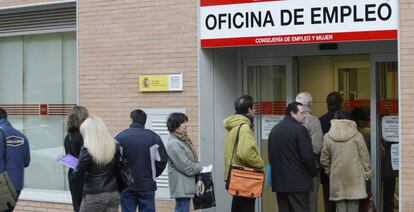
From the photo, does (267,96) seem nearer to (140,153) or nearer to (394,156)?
(394,156)

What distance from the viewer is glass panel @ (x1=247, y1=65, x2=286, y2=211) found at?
1026cm

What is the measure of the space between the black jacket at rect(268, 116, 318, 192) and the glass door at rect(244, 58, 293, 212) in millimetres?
2246

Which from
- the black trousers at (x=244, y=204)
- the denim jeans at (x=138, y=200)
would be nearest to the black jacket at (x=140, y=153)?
the denim jeans at (x=138, y=200)

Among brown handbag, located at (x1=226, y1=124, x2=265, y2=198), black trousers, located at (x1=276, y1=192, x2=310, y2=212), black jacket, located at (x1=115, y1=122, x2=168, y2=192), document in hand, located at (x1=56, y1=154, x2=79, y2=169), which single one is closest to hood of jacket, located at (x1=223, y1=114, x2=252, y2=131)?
brown handbag, located at (x1=226, y1=124, x2=265, y2=198)

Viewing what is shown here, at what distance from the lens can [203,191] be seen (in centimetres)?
832

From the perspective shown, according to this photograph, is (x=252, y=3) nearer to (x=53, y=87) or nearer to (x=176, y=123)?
(x=176, y=123)

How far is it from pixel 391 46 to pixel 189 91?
111 inches

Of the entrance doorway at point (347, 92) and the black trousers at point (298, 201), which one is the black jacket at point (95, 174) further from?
the entrance doorway at point (347, 92)

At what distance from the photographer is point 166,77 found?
9.84 m

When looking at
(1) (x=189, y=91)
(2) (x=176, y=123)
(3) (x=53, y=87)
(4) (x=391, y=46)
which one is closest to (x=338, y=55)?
(4) (x=391, y=46)

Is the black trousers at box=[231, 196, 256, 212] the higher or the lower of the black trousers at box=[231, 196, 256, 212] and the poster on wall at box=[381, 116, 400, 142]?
the lower

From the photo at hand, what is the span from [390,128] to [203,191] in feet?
9.18

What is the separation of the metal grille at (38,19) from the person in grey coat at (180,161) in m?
3.72

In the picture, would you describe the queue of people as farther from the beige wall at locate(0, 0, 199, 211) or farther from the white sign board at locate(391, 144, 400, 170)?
the beige wall at locate(0, 0, 199, 211)
